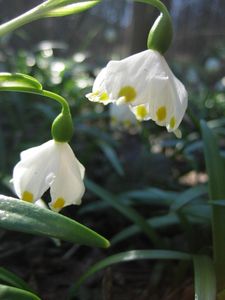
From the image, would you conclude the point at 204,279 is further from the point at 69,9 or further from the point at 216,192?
the point at 69,9

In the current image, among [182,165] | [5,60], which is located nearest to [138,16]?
[5,60]

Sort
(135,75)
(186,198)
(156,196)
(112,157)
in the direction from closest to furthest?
(135,75) → (186,198) → (156,196) → (112,157)

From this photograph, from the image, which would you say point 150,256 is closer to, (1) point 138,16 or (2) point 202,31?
(1) point 138,16

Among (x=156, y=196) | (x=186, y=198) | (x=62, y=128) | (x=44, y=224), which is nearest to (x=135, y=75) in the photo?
(x=62, y=128)

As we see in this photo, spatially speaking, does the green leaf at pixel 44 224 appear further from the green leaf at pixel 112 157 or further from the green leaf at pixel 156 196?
the green leaf at pixel 112 157

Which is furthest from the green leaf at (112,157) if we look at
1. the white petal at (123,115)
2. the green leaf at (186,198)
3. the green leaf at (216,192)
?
the green leaf at (216,192)

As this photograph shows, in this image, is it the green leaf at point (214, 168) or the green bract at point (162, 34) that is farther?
the green leaf at point (214, 168)

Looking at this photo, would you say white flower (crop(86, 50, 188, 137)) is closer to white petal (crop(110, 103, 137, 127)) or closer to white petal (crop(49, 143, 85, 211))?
white petal (crop(49, 143, 85, 211))
